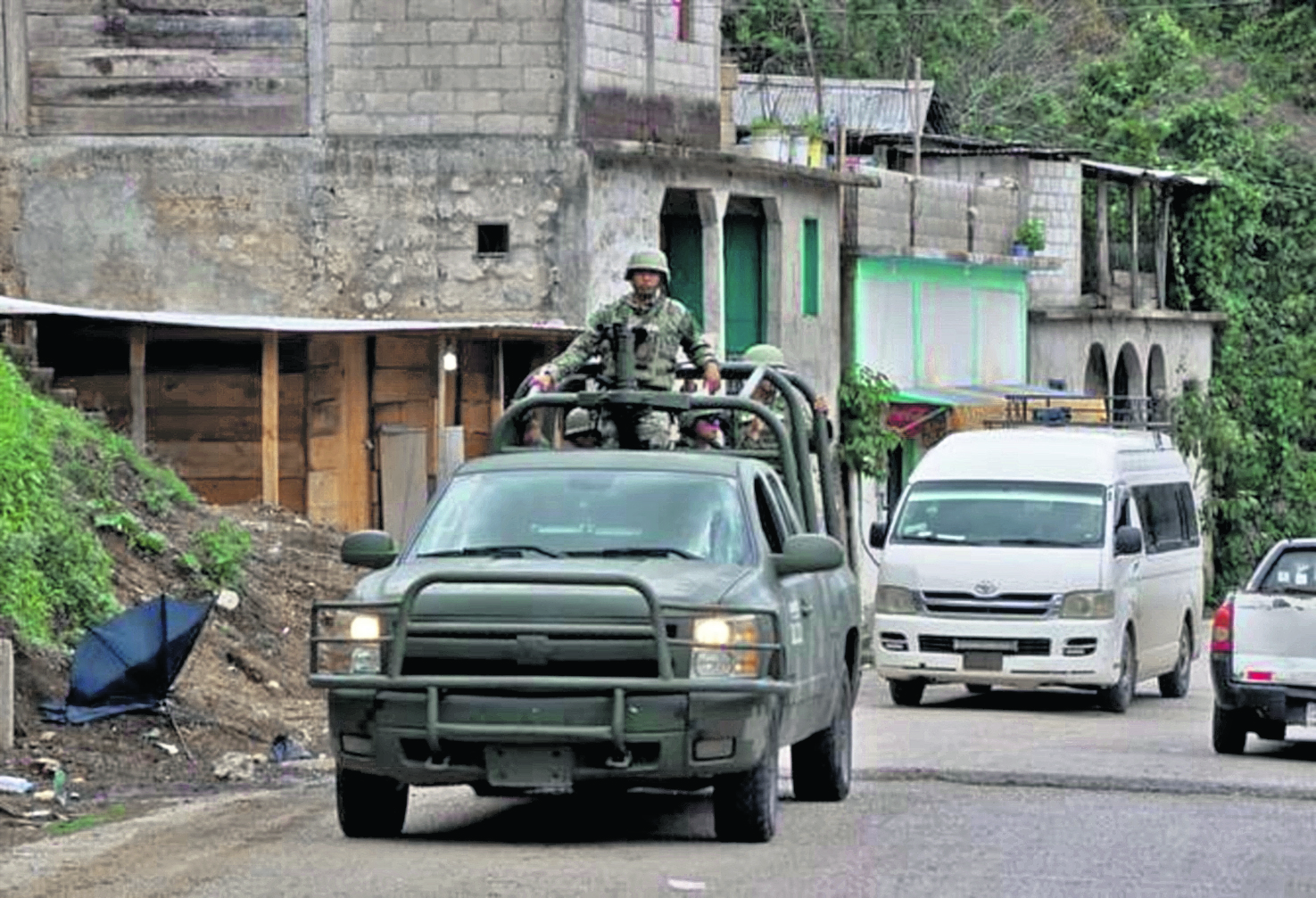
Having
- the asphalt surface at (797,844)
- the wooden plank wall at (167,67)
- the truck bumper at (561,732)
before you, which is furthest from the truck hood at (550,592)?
the wooden plank wall at (167,67)

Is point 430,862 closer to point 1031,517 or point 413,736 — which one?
point 413,736

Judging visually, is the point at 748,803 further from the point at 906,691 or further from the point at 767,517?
the point at 906,691

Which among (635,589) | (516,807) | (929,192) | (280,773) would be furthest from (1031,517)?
(929,192)

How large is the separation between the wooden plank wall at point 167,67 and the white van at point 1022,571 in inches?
367

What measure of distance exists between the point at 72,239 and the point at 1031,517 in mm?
11776

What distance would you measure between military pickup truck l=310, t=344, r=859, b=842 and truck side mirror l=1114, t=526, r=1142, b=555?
1066 centimetres

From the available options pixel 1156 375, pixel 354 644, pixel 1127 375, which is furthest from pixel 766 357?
pixel 1156 375

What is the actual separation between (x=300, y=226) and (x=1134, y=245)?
21058 mm

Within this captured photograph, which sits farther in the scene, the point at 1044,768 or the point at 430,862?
the point at 1044,768

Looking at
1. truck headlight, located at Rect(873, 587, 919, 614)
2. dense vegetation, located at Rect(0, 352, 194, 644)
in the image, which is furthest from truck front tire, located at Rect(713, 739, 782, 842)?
truck headlight, located at Rect(873, 587, 919, 614)

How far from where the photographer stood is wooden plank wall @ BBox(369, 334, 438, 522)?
30.0m

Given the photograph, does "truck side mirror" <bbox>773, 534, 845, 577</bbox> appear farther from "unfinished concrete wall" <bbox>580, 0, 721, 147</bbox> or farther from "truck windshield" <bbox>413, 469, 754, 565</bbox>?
"unfinished concrete wall" <bbox>580, 0, 721, 147</bbox>

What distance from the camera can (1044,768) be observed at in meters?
17.1

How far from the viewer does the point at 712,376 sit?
16.2 metres
